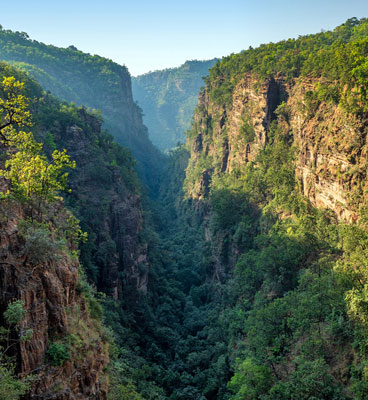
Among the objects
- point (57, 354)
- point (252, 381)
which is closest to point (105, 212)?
point (252, 381)

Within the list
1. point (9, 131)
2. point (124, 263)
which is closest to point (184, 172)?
point (124, 263)

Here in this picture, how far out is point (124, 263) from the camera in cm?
4256

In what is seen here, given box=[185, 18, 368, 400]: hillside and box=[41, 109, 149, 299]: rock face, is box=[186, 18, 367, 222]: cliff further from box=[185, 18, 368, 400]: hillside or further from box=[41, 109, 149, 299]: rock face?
box=[41, 109, 149, 299]: rock face

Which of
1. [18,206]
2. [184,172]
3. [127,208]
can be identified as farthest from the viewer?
[184,172]

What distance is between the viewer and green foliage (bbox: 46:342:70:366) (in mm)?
15008

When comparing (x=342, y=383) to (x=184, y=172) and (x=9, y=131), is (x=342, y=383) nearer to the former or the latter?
(x=9, y=131)

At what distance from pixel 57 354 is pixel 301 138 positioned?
115 feet

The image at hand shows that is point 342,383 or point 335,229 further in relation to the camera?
point 335,229

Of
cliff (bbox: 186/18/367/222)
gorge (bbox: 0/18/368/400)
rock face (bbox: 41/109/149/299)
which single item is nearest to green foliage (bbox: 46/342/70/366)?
gorge (bbox: 0/18/368/400)

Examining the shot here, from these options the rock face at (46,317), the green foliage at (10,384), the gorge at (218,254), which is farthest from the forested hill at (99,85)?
the green foliage at (10,384)

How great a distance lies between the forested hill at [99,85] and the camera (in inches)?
4213

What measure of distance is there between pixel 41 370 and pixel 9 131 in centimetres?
1598

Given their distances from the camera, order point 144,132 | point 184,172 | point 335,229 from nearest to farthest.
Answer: point 335,229, point 184,172, point 144,132

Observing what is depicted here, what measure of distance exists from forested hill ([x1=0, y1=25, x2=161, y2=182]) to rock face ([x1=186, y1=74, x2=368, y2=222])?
165 ft
